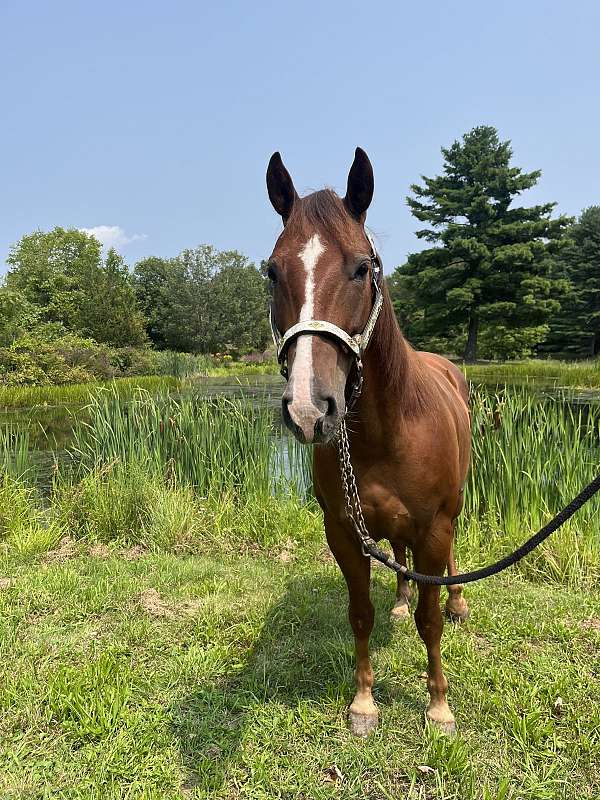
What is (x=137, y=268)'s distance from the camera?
4675 centimetres

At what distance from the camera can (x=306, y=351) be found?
4.21ft

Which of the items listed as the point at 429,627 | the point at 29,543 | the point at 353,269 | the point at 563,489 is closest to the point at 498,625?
the point at 429,627

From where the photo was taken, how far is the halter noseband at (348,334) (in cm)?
132

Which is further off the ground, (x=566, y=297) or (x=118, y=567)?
(x=566, y=297)

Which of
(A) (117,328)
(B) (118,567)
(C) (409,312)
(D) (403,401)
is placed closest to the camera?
(D) (403,401)

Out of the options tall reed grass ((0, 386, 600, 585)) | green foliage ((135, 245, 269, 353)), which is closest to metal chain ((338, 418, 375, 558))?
tall reed grass ((0, 386, 600, 585))

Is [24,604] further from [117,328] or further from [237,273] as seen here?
[237,273]

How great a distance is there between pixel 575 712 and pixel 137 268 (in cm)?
4991

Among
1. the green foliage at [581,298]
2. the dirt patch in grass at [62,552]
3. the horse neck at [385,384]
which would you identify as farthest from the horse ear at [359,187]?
the green foliage at [581,298]

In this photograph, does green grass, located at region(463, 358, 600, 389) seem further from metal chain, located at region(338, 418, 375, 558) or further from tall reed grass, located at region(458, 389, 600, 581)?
metal chain, located at region(338, 418, 375, 558)

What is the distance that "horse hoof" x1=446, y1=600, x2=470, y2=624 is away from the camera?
2906 mm

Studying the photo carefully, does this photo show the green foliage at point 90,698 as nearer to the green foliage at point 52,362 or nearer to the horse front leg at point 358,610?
the horse front leg at point 358,610

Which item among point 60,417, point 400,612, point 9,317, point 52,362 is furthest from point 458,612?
point 9,317

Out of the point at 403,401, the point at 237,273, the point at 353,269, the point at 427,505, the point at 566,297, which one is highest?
the point at 237,273
